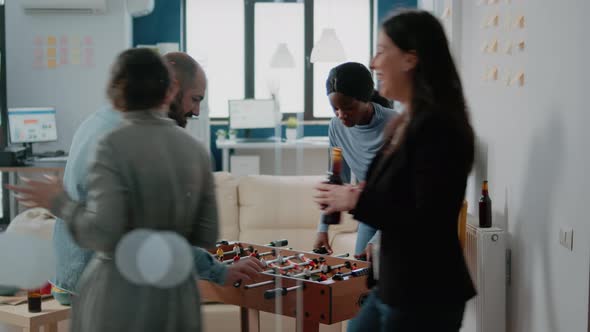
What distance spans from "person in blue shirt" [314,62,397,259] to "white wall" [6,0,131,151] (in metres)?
4.31

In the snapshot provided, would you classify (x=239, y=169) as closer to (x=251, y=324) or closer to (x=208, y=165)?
(x=251, y=324)

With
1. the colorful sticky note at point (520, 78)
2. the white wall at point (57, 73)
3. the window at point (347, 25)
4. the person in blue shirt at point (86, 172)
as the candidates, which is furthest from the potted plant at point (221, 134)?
the person in blue shirt at point (86, 172)

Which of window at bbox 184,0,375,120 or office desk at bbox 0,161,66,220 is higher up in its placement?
window at bbox 184,0,375,120

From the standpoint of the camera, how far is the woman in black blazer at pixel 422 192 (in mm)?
1615

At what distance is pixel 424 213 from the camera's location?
1608 mm

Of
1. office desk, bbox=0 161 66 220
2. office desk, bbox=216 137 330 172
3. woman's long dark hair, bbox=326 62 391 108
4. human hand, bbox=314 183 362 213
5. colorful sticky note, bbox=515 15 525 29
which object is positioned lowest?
office desk, bbox=0 161 66 220

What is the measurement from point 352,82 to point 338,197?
1.02 m

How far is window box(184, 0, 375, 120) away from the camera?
7.84 meters

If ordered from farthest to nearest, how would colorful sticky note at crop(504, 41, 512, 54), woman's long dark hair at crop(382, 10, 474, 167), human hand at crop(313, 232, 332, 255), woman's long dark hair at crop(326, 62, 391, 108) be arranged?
colorful sticky note at crop(504, 41, 512, 54)
human hand at crop(313, 232, 332, 255)
woman's long dark hair at crop(326, 62, 391, 108)
woman's long dark hair at crop(382, 10, 474, 167)

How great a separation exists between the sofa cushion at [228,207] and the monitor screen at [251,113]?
3.10 metres

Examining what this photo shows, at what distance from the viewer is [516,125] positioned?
3.13 m

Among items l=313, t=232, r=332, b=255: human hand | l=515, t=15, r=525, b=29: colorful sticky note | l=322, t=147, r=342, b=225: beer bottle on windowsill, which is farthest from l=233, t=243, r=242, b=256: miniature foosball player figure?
l=515, t=15, r=525, b=29: colorful sticky note

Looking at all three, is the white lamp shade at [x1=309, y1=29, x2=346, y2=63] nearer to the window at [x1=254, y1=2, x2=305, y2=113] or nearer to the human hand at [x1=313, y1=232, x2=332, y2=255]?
Result: the window at [x1=254, y1=2, x2=305, y2=113]

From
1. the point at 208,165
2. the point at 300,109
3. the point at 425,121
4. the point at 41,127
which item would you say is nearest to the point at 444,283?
the point at 425,121
